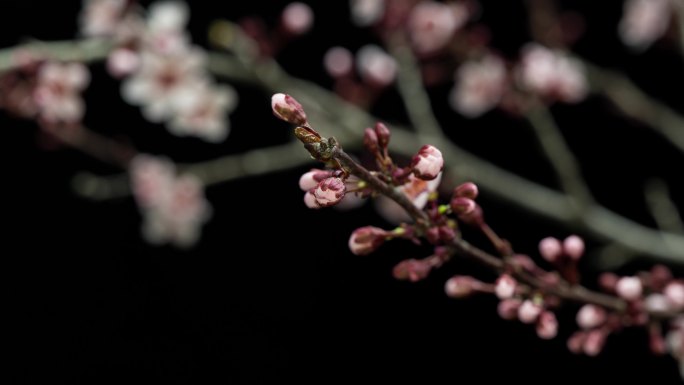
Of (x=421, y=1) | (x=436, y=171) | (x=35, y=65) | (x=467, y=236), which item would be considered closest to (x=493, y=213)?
(x=467, y=236)

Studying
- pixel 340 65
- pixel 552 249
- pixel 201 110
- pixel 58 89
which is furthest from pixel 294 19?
pixel 552 249

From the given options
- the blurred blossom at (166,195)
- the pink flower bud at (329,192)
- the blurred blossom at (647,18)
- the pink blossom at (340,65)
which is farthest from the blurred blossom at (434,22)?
the pink flower bud at (329,192)

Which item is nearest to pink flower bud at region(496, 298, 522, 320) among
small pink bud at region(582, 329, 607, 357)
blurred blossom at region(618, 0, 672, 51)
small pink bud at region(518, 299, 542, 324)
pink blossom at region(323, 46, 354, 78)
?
small pink bud at region(518, 299, 542, 324)

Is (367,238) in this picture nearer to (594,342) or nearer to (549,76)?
(594,342)

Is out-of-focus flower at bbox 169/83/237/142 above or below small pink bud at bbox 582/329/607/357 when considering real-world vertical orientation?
below

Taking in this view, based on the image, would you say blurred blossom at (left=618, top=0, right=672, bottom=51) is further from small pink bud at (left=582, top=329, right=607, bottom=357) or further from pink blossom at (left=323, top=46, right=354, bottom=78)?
small pink bud at (left=582, top=329, right=607, bottom=357)
